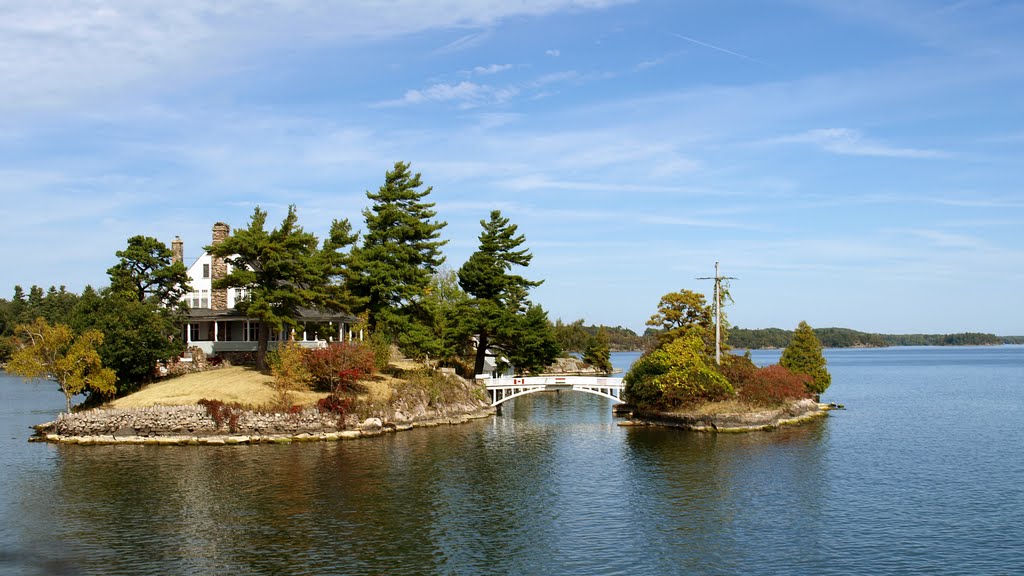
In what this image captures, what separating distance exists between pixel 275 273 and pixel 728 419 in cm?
3843

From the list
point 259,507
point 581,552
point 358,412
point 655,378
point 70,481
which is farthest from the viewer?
point 655,378

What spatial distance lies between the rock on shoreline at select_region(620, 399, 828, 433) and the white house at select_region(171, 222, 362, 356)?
2813cm

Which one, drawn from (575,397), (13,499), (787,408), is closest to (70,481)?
(13,499)

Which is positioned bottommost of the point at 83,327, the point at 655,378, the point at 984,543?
the point at 984,543

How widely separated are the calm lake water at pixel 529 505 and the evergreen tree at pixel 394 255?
50.6 ft

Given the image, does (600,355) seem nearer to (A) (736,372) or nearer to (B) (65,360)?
(A) (736,372)

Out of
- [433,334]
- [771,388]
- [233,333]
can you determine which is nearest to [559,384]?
[433,334]

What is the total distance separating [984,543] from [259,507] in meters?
30.6

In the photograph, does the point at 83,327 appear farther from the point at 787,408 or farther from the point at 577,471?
the point at 787,408

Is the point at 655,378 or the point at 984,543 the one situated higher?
the point at 655,378

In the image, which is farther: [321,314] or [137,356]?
[321,314]

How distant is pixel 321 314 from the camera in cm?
7494

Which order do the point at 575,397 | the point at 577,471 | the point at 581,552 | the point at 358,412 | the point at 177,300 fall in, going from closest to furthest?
the point at 581,552
the point at 577,471
the point at 358,412
the point at 177,300
the point at 575,397

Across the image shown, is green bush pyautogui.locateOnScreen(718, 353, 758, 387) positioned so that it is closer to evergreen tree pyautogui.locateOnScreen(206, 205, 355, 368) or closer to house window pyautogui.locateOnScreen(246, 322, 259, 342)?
evergreen tree pyautogui.locateOnScreen(206, 205, 355, 368)
